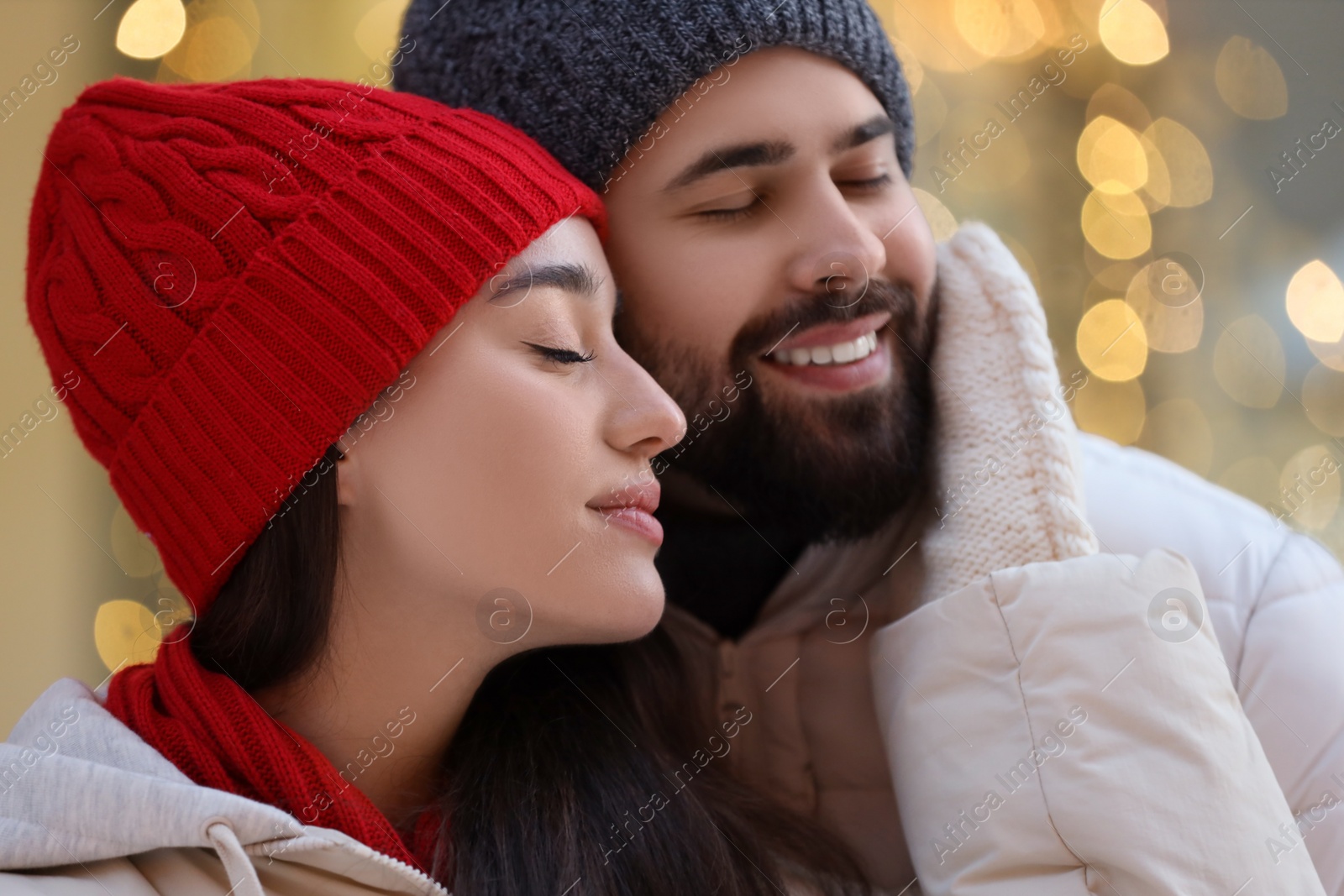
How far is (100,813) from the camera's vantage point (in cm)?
83

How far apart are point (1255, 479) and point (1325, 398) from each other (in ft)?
0.75

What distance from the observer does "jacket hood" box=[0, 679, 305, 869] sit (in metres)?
0.82

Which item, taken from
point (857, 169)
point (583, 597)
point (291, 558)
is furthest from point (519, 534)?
point (857, 169)

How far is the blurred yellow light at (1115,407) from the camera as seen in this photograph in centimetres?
228

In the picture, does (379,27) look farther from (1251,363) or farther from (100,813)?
(1251,363)

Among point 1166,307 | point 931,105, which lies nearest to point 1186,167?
point 1166,307

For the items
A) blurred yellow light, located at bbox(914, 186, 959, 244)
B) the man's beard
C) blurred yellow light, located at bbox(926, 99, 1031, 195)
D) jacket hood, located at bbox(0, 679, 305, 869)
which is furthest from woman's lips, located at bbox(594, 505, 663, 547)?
blurred yellow light, located at bbox(914, 186, 959, 244)

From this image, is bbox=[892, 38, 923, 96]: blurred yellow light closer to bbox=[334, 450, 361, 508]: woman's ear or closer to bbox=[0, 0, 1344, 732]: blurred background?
bbox=[0, 0, 1344, 732]: blurred background

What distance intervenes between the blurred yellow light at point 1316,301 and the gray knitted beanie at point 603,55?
131cm

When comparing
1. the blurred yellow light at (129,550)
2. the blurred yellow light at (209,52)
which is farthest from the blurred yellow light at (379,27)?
the blurred yellow light at (129,550)

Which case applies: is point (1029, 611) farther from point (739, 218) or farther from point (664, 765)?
A: point (739, 218)

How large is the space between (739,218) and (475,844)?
67cm

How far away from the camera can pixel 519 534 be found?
0.95 metres

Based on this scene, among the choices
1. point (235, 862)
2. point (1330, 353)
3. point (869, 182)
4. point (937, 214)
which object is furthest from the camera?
point (937, 214)
